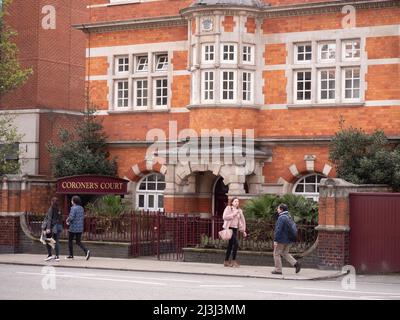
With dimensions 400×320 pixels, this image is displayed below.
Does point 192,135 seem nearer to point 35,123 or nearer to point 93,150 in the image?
point 93,150

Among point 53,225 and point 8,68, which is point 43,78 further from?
point 53,225

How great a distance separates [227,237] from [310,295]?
657 cm

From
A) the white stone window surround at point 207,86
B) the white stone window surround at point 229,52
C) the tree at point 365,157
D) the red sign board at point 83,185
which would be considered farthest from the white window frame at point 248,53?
the red sign board at point 83,185

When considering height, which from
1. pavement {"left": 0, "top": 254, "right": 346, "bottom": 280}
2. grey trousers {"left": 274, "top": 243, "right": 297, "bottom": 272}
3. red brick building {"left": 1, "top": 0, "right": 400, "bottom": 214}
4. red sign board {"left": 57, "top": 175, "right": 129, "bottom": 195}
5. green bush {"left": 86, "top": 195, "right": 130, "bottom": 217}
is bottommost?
pavement {"left": 0, "top": 254, "right": 346, "bottom": 280}

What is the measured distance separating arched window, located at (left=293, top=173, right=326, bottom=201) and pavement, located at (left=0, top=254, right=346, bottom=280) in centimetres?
630

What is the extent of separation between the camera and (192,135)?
101 ft

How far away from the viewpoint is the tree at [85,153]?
1276 inches

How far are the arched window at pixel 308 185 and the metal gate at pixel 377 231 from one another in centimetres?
699

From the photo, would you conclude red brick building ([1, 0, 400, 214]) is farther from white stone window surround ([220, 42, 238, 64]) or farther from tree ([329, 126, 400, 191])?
tree ([329, 126, 400, 191])

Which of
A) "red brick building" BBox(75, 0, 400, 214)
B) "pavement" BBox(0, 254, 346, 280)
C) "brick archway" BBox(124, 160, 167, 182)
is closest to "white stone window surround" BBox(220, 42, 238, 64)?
"red brick building" BBox(75, 0, 400, 214)

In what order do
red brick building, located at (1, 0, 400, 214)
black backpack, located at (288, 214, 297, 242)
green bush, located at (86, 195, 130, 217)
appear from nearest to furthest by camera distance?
black backpack, located at (288, 214, 297, 242) → green bush, located at (86, 195, 130, 217) → red brick building, located at (1, 0, 400, 214)

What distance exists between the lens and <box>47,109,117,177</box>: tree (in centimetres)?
3241
